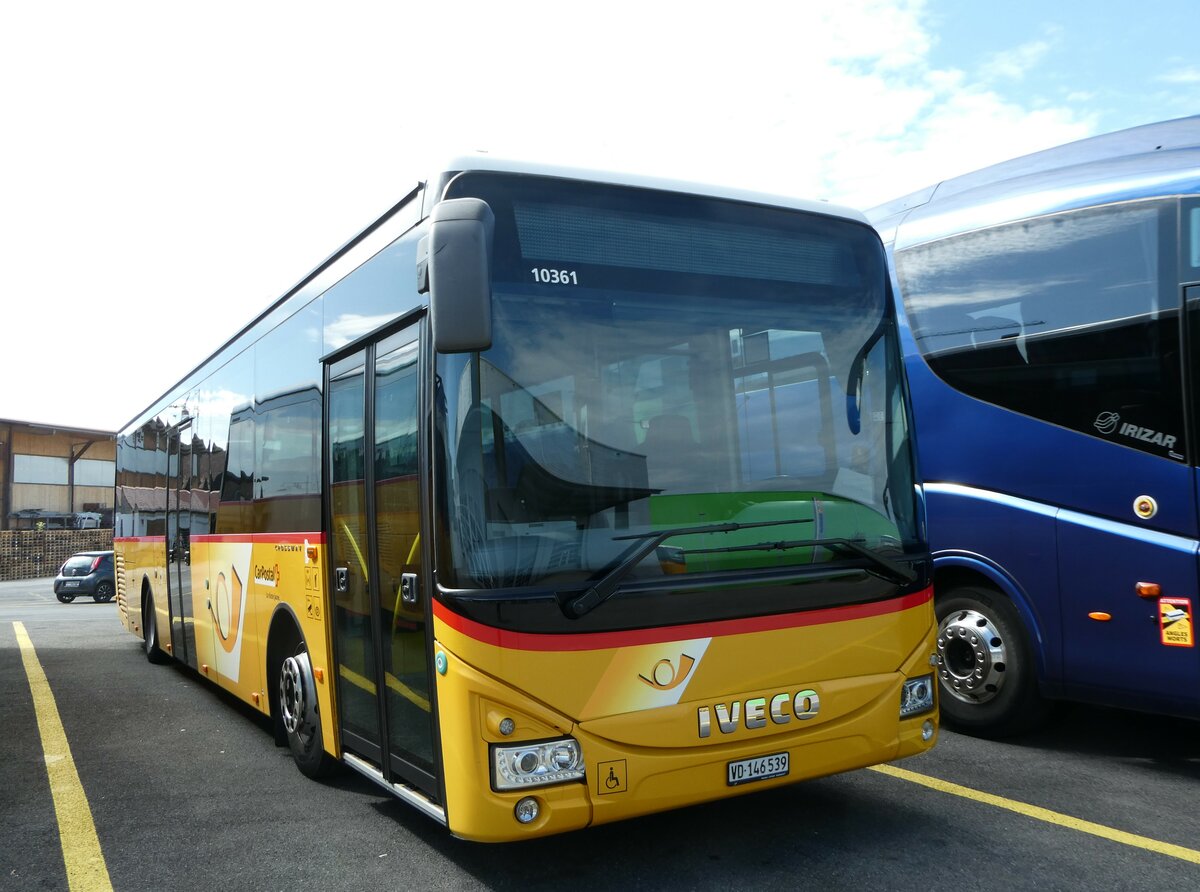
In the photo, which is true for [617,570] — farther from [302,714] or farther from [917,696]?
[302,714]

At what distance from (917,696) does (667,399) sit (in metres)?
1.79

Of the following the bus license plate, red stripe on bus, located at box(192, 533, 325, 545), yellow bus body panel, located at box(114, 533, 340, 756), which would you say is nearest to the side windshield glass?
the bus license plate

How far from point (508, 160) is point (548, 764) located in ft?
7.76

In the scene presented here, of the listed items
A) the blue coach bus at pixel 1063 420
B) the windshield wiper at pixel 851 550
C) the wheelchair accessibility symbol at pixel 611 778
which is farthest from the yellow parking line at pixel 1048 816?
the wheelchair accessibility symbol at pixel 611 778

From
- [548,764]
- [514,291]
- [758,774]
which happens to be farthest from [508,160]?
[758,774]

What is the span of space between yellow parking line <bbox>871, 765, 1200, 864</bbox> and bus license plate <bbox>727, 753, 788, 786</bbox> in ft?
5.13

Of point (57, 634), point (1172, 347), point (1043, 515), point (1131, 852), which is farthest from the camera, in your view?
point (57, 634)

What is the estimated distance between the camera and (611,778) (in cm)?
387

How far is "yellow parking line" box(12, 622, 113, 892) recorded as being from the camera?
181 inches

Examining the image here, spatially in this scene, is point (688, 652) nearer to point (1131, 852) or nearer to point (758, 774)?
point (758, 774)

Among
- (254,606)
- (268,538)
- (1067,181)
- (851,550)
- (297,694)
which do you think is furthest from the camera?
(254,606)

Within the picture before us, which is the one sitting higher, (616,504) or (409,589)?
(616,504)

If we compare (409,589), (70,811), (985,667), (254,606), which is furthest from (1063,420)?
(70,811)

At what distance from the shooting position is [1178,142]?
5.87 metres
